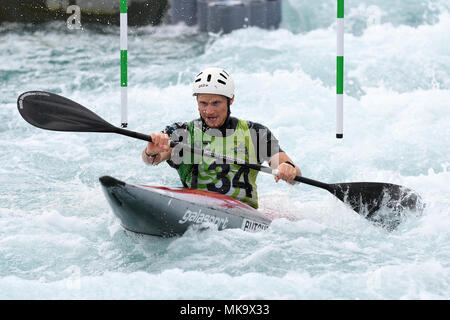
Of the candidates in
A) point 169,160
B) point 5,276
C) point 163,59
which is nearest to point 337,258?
point 169,160

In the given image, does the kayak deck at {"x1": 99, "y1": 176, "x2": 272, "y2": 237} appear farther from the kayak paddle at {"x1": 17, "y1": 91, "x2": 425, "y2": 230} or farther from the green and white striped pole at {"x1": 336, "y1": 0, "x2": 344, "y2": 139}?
the green and white striped pole at {"x1": 336, "y1": 0, "x2": 344, "y2": 139}

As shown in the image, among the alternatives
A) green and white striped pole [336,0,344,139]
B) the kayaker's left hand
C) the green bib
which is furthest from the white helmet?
green and white striped pole [336,0,344,139]

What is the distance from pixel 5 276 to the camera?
4.10 meters

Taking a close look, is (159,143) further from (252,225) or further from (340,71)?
(340,71)

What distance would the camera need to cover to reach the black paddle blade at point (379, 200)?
4.89m

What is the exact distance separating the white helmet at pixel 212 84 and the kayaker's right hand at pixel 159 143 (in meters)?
0.33

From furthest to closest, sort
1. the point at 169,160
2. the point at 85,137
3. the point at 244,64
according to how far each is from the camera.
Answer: the point at 244,64, the point at 85,137, the point at 169,160

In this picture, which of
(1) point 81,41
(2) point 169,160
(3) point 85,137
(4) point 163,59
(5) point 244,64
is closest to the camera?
(2) point 169,160

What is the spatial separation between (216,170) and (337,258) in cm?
84

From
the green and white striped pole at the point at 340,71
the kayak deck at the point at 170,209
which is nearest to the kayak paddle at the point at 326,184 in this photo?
the kayak deck at the point at 170,209

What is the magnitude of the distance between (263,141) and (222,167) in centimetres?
33

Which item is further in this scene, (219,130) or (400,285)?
(219,130)
